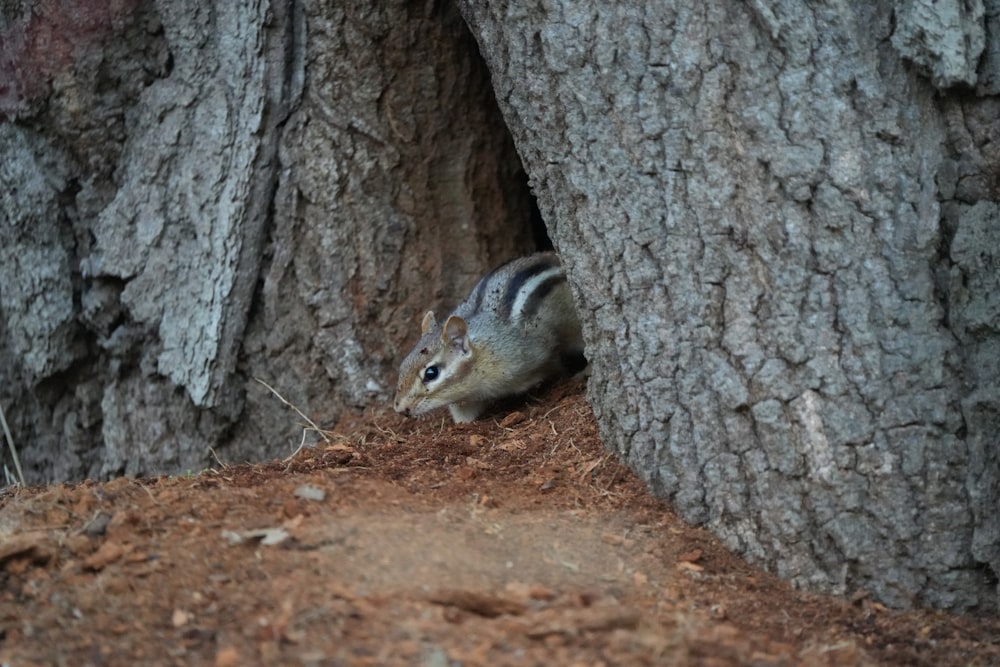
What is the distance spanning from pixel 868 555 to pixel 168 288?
142 inches

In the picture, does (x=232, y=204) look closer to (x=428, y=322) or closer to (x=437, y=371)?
(x=428, y=322)

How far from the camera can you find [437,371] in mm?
5695

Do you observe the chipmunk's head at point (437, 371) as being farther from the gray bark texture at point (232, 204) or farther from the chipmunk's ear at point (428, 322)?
the gray bark texture at point (232, 204)

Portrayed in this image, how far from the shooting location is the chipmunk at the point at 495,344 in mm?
5699

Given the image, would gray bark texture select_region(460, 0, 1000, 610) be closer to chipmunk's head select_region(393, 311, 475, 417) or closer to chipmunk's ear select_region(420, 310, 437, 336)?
chipmunk's head select_region(393, 311, 475, 417)

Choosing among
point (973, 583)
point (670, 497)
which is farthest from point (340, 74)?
point (973, 583)

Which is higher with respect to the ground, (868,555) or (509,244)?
(509,244)

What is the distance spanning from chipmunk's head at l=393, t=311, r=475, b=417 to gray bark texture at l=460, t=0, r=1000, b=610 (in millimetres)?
1760

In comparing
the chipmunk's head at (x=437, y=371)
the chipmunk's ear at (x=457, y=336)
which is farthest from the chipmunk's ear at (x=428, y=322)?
the chipmunk's ear at (x=457, y=336)

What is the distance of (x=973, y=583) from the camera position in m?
3.76

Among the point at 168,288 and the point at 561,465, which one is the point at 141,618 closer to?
the point at 561,465

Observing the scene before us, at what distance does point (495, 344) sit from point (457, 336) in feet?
0.66

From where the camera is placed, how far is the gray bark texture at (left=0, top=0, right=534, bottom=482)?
5.56 m

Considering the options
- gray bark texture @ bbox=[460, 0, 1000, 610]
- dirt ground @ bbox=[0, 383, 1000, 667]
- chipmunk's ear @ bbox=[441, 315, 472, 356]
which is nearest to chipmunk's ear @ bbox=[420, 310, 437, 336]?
chipmunk's ear @ bbox=[441, 315, 472, 356]
